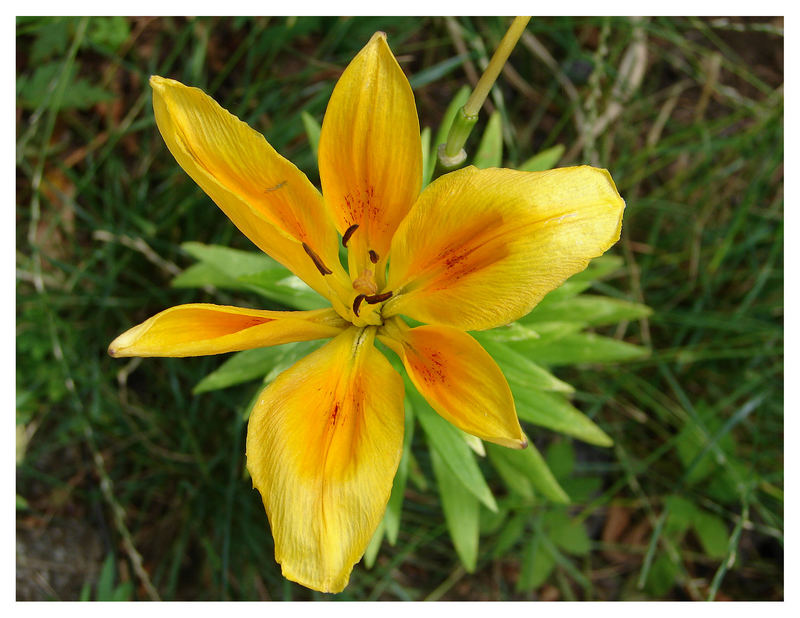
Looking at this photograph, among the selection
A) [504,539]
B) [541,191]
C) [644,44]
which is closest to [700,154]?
[644,44]

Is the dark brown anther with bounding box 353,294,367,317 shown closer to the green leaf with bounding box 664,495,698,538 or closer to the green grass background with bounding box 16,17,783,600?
the green grass background with bounding box 16,17,783,600

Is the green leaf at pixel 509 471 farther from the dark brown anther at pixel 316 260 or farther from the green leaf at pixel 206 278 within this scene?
the dark brown anther at pixel 316 260

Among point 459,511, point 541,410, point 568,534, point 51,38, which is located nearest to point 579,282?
point 541,410

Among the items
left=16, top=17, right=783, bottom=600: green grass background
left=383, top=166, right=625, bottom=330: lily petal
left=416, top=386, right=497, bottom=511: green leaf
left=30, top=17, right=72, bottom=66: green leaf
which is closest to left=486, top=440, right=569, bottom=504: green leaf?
left=416, top=386, right=497, bottom=511: green leaf

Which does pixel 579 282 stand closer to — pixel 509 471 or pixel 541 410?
pixel 541 410

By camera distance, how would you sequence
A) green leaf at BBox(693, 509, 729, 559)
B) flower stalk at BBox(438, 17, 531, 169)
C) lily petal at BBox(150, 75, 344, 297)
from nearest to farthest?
flower stalk at BBox(438, 17, 531, 169), lily petal at BBox(150, 75, 344, 297), green leaf at BBox(693, 509, 729, 559)

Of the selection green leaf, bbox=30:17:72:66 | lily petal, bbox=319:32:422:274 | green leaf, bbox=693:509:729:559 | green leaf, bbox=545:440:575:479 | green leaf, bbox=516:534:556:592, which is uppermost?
green leaf, bbox=30:17:72:66

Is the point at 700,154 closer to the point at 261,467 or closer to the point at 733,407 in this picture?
the point at 733,407

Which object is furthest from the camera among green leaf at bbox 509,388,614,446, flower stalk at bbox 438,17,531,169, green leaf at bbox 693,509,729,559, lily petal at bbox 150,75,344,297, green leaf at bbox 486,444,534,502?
green leaf at bbox 693,509,729,559
